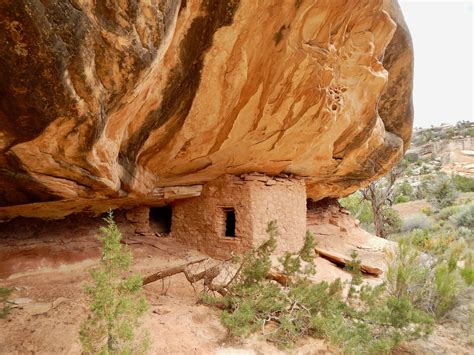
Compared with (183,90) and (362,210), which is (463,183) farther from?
(183,90)

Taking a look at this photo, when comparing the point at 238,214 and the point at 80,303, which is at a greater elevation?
the point at 238,214

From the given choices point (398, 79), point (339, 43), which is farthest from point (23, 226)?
point (398, 79)

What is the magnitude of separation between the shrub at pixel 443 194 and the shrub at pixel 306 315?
45.1ft

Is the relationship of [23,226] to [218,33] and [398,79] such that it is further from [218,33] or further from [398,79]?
[398,79]

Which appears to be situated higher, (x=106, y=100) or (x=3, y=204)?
(x=106, y=100)

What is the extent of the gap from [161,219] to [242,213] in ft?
6.71

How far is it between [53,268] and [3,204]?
1388 mm

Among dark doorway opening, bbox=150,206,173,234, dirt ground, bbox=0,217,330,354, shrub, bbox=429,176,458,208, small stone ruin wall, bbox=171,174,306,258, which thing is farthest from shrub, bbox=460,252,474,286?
shrub, bbox=429,176,458,208

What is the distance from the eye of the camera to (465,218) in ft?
36.2

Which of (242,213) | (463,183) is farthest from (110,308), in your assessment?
(463,183)

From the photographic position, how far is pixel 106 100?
224 centimetres

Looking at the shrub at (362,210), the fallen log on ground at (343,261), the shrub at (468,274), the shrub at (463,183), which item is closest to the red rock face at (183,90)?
the fallen log on ground at (343,261)

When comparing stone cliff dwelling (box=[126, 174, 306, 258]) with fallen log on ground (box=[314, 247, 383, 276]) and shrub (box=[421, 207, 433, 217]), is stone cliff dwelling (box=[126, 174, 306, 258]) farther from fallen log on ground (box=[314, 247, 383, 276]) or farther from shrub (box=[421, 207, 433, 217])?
shrub (box=[421, 207, 433, 217])

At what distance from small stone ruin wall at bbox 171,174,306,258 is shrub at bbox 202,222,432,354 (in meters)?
1.67
